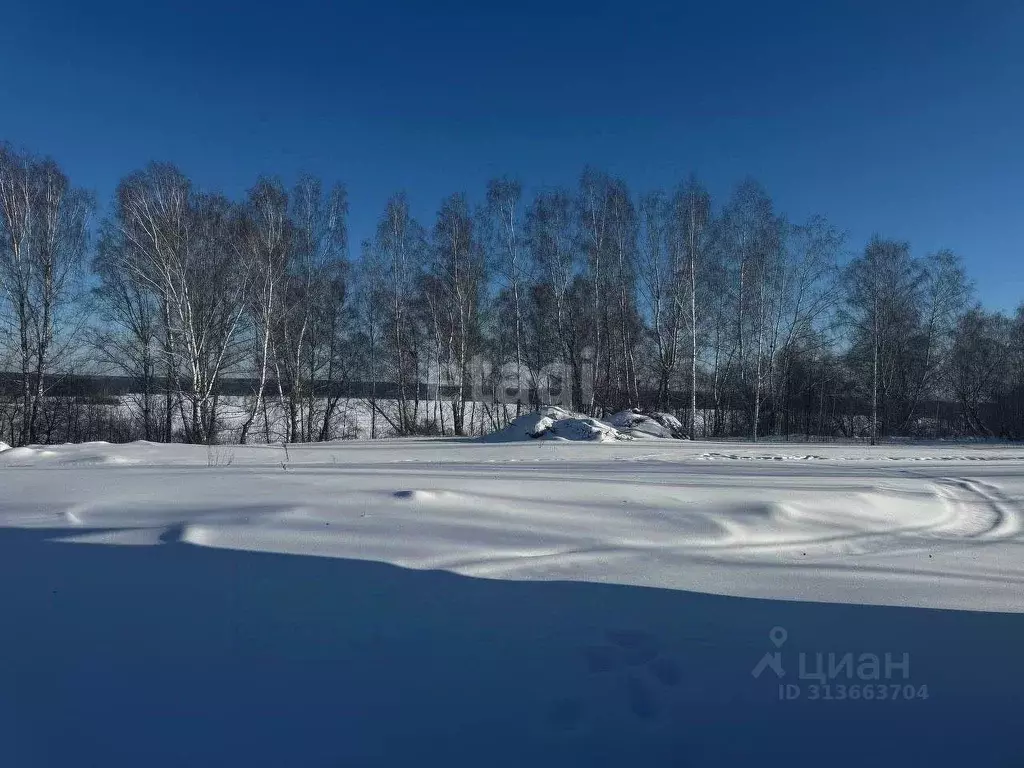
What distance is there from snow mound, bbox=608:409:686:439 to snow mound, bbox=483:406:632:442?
71 cm


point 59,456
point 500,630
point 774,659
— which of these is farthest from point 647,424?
point 500,630

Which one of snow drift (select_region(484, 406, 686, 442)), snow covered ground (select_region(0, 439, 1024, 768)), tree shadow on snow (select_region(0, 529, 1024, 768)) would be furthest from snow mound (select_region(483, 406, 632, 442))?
tree shadow on snow (select_region(0, 529, 1024, 768))

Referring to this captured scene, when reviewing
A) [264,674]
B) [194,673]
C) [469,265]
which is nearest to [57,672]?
[194,673]

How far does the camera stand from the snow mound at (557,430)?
13.5 m

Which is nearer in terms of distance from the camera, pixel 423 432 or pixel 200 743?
pixel 200 743

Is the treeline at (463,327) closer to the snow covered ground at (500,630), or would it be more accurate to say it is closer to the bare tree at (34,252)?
the bare tree at (34,252)

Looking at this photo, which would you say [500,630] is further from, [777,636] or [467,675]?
[777,636]

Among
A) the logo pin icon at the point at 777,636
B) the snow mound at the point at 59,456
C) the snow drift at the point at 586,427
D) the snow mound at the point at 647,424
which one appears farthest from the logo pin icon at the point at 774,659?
the snow mound at the point at 647,424

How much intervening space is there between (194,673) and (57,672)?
1.74 feet

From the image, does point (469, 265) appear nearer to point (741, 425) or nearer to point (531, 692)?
point (741, 425)

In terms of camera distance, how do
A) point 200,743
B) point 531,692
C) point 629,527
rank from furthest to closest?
1. point 629,527
2. point 531,692
3. point 200,743

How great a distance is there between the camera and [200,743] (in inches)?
70.1

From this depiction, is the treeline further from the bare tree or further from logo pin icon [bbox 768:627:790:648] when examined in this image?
logo pin icon [bbox 768:627:790:648]

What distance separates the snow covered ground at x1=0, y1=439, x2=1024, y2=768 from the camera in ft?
6.04
